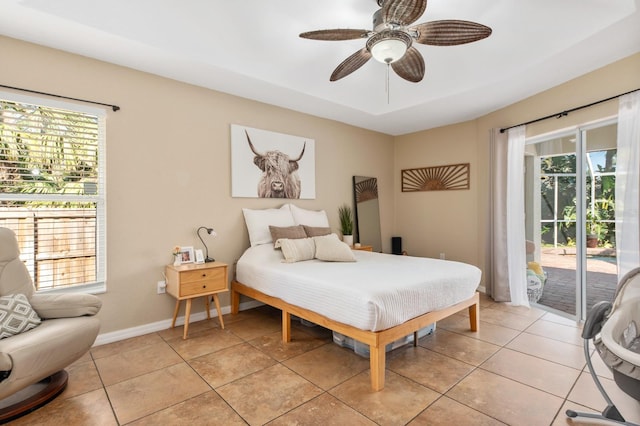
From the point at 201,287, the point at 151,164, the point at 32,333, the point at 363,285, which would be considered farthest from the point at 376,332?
the point at 151,164

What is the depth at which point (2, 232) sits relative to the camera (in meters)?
2.30

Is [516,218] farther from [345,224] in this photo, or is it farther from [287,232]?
[287,232]

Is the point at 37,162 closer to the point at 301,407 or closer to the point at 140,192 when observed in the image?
the point at 140,192

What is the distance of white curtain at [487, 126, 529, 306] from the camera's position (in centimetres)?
402

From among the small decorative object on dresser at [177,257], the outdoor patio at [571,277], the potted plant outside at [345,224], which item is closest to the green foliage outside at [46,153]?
the small decorative object on dresser at [177,257]

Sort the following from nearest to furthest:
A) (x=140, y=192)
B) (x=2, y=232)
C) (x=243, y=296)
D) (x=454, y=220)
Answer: (x=2, y=232)
(x=140, y=192)
(x=243, y=296)
(x=454, y=220)

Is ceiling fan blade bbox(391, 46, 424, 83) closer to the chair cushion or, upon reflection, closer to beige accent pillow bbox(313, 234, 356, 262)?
beige accent pillow bbox(313, 234, 356, 262)

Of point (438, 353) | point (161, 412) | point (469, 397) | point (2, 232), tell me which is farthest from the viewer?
point (438, 353)

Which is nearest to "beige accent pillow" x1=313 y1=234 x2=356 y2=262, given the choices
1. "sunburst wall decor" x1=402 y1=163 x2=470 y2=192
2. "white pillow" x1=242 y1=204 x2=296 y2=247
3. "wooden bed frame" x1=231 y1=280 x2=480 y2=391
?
"white pillow" x1=242 y1=204 x2=296 y2=247

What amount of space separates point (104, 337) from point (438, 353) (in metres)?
2.95

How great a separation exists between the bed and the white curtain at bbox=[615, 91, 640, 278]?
1.20 m

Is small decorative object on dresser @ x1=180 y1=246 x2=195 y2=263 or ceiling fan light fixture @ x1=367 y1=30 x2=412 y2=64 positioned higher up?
ceiling fan light fixture @ x1=367 y1=30 x2=412 y2=64

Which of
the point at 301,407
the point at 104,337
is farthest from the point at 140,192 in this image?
the point at 301,407

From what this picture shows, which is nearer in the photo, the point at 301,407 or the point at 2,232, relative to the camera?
the point at 301,407
